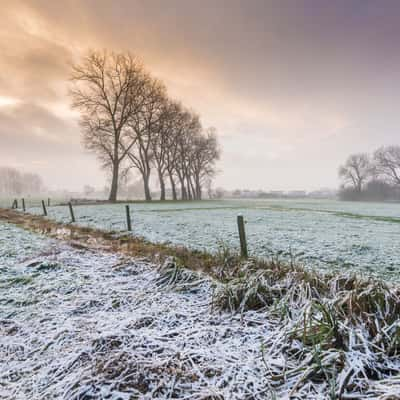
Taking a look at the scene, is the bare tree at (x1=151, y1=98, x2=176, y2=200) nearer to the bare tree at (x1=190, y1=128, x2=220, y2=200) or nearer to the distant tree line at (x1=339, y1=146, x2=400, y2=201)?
the bare tree at (x1=190, y1=128, x2=220, y2=200)

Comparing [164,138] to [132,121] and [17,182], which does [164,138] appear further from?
[17,182]

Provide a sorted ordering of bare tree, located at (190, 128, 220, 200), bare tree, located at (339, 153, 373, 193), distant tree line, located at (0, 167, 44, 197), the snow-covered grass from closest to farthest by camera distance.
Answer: the snow-covered grass, bare tree, located at (190, 128, 220, 200), bare tree, located at (339, 153, 373, 193), distant tree line, located at (0, 167, 44, 197)

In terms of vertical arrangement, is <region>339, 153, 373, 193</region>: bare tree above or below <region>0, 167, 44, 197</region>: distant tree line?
below

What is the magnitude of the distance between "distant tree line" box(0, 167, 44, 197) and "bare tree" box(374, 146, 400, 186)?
410ft

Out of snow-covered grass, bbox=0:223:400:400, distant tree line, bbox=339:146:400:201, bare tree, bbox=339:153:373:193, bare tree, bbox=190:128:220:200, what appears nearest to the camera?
snow-covered grass, bbox=0:223:400:400

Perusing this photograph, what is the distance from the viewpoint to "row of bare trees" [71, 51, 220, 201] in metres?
24.8

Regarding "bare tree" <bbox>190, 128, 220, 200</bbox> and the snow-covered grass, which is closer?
the snow-covered grass

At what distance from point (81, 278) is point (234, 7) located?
652 inches

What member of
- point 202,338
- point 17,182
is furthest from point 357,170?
point 17,182

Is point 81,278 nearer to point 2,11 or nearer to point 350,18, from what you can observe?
point 2,11

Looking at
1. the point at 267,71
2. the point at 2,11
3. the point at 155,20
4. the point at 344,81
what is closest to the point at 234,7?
the point at 155,20

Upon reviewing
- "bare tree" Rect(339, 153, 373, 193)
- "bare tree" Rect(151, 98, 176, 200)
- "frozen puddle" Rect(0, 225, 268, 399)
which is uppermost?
"bare tree" Rect(151, 98, 176, 200)

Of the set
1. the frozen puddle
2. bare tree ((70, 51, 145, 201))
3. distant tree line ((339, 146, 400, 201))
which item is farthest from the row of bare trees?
distant tree line ((339, 146, 400, 201))

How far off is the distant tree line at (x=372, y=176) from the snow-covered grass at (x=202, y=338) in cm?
5812
